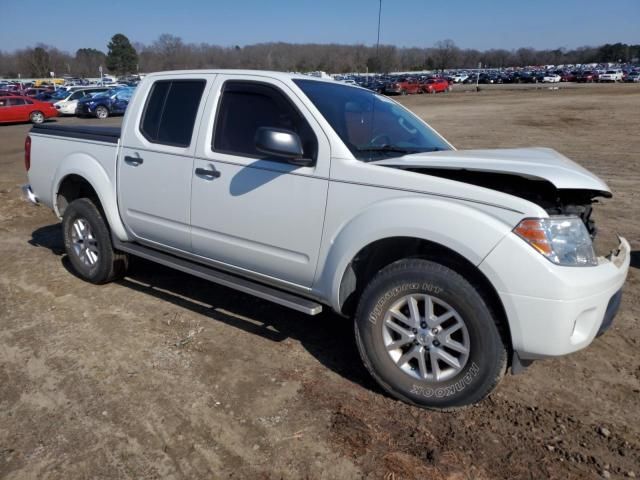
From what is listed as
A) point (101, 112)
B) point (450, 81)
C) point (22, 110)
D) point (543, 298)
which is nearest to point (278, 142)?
point (543, 298)

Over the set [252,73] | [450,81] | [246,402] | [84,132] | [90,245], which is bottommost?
[246,402]

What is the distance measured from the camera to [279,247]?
356cm

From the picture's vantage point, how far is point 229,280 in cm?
385

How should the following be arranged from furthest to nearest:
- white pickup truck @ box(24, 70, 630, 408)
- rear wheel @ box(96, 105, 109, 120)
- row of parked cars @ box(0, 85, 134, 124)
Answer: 1. rear wheel @ box(96, 105, 109, 120)
2. row of parked cars @ box(0, 85, 134, 124)
3. white pickup truck @ box(24, 70, 630, 408)

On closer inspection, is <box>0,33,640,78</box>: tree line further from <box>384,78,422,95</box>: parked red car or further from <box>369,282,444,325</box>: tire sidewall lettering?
<box>369,282,444,325</box>: tire sidewall lettering

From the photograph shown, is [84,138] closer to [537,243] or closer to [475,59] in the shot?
[537,243]

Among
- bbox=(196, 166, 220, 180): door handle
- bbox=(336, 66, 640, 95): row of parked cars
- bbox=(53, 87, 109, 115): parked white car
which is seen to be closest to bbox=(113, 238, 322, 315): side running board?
bbox=(196, 166, 220, 180): door handle

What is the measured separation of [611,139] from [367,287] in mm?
15678

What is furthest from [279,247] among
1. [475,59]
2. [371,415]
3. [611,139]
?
[475,59]

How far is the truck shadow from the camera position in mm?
3770

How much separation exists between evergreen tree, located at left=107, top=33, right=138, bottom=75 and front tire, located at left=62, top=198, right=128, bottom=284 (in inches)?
4833

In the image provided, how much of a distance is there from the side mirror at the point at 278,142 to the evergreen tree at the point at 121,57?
125 meters

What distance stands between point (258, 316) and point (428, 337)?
6.01 ft

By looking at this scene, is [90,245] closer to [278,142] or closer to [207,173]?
[207,173]
